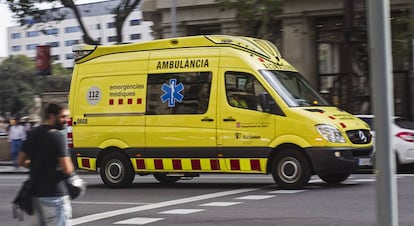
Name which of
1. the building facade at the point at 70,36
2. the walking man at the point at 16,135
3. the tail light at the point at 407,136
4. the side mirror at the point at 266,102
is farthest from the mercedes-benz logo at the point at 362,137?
the building facade at the point at 70,36

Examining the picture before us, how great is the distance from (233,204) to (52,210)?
5.80 meters

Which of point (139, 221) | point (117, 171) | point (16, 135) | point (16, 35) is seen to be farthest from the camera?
point (16, 35)

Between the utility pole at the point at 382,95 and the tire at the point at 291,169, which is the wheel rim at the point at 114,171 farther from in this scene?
Result: the utility pole at the point at 382,95

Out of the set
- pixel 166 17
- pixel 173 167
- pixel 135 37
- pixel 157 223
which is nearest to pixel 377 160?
pixel 157 223

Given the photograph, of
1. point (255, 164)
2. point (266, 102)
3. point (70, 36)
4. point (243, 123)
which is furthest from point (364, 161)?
point (70, 36)

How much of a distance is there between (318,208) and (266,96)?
288 centimetres

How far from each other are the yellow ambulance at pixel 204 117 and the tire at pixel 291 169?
0.06 feet

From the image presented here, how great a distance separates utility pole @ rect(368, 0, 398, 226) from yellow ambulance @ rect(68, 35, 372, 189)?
868cm

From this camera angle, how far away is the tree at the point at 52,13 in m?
24.5

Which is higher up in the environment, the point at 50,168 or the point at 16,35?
the point at 16,35

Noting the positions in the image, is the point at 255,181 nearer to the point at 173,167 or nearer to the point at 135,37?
the point at 173,167

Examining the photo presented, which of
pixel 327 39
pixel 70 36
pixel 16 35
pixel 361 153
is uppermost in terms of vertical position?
pixel 16 35

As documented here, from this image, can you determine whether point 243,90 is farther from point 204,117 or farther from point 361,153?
point 361,153

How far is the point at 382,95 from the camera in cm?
405
